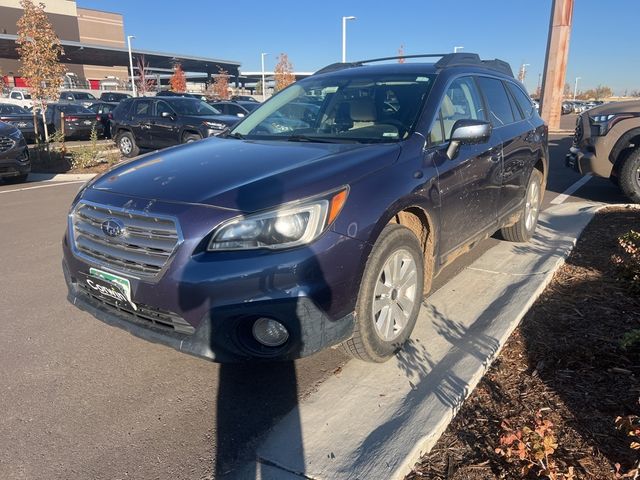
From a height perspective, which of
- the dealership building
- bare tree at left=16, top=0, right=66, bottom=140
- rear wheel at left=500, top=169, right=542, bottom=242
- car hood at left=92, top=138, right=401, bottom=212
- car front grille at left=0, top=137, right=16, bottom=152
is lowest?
rear wheel at left=500, top=169, right=542, bottom=242

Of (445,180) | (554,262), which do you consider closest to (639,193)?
(554,262)

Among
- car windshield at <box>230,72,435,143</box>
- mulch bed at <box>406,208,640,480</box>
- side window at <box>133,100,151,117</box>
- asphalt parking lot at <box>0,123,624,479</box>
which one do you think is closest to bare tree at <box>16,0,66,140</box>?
side window at <box>133,100,151,117</box>

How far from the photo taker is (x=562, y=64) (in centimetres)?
2216

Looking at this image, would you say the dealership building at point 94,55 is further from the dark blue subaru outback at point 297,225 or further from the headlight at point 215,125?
the dark blue subaru outback at point 297,225

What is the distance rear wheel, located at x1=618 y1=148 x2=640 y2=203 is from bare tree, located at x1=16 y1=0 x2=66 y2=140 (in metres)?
12.8

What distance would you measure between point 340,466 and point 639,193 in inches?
269

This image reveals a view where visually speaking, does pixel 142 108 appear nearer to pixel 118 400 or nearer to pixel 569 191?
pixel 569 191

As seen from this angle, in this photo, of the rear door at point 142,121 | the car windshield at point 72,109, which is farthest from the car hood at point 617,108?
the car windshield at point 72,109

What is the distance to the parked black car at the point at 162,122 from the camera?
1331cm

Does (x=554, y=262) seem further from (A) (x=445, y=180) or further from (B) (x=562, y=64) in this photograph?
(B) (x=562, y=64)

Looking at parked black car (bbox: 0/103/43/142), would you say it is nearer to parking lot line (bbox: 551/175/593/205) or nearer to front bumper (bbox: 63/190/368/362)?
parking lot line (bbox: 551/175/593/205)

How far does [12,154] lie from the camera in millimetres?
10148

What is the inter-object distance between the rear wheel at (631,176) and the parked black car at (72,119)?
1869cm

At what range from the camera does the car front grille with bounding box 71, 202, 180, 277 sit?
2541 mm
